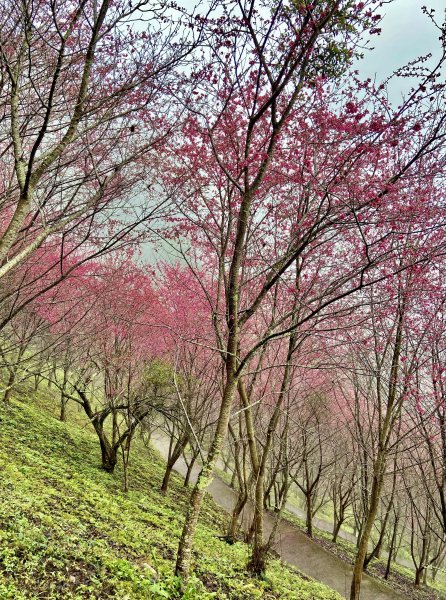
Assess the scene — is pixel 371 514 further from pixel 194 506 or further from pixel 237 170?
pixel 237 170

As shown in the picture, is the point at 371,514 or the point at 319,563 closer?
the point at 371,514

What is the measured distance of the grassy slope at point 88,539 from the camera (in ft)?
11.8

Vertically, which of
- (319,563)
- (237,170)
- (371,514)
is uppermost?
(237,170)

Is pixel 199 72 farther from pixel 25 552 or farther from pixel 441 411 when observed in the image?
pixel 441 411

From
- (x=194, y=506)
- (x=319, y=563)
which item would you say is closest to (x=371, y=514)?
(x=194, y=506)

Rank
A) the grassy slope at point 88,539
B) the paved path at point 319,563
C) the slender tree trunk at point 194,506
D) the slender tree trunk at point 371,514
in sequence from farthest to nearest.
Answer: the paved path at point 319,563
the slender tree trunk at point 371,514
the slender tree trunk at point 194,506
the grassy slope at point 88,539

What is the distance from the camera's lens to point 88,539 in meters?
4.71

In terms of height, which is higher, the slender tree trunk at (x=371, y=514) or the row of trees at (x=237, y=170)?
the row of trees at (x=237, y=170)

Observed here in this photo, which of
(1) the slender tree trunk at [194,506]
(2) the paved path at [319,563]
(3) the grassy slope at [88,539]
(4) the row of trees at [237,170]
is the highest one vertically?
(4) the row of trees at [237,170]

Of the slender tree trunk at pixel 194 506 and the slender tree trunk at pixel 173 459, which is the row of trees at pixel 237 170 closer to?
the slender tree trunk at pixel 194 506

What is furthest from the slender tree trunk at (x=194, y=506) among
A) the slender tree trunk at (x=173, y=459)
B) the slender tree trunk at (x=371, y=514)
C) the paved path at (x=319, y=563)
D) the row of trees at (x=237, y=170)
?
the slender tree trunk at (x=173, y=459)

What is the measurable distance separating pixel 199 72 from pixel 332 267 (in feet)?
10.9

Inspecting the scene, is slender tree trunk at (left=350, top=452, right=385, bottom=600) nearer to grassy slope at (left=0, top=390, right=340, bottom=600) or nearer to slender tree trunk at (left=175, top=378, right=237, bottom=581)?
grassy slope at (left=0, top=390, right=340, bottom=600)

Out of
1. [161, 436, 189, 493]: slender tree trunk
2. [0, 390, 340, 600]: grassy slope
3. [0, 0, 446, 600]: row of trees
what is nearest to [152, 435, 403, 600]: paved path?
[161, 436, 189, 493]: slender tree trunk
